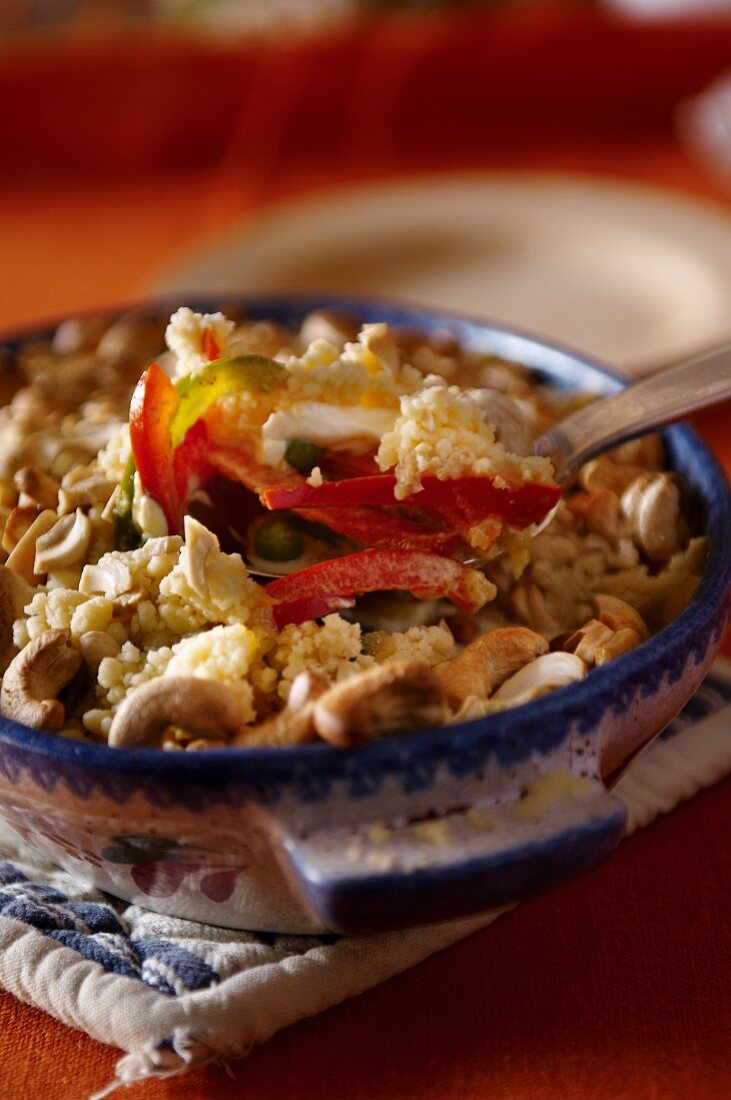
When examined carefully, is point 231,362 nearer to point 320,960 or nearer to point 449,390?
point 449,390

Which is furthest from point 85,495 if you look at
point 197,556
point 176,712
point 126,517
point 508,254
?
point 508,254

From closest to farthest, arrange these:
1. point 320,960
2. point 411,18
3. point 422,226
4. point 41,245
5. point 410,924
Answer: point 410,924 → point 320,960 → point 422,226 → point 41,245 → point 411,18

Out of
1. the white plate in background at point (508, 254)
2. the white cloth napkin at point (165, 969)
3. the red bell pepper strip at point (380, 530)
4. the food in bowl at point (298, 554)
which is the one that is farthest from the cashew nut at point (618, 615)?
the white plate in background at point (508, 254)

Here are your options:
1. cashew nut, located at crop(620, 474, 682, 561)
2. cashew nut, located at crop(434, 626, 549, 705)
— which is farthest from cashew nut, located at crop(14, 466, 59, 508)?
cashew nut, located at crop(620, 474, 682, 561)

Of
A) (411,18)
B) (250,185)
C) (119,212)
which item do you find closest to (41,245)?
(119,212)

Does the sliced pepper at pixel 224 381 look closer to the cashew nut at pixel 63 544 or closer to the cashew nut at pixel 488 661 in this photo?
the cashew nut at pixel 63 544

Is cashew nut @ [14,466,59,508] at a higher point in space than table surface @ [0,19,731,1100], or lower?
higher

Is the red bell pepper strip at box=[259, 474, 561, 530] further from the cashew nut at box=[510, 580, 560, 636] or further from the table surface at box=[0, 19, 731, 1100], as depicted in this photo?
the table surface at box=[0, 19, 731, 1100]
